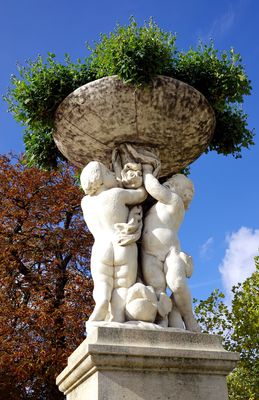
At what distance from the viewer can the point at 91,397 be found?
362 cm

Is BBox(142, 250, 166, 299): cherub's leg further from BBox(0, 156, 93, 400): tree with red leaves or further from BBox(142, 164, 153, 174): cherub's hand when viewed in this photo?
BBox(0, 156, 93, 400): tree with red leaves

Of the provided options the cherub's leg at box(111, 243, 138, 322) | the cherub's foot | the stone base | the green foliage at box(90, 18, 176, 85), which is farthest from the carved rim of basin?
the stone base

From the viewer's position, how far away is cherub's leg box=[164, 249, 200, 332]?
14.1ft

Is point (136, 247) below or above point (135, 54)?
below

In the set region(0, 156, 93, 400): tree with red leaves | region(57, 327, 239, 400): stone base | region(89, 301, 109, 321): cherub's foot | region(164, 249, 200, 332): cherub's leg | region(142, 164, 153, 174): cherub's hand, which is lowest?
region(57, 327, 239, 400): stone base

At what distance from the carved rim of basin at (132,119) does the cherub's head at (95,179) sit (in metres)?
0.47

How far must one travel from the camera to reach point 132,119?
4902 mm

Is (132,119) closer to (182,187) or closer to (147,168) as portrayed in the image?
(147,168)

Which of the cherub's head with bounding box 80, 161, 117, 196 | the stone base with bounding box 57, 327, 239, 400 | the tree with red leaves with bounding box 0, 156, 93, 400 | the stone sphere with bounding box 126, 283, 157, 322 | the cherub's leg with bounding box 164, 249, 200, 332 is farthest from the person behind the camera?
the tree with red leaves with bounding box 0, 156, 93, 400

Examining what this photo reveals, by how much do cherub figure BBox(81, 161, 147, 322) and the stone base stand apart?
15.3 inches

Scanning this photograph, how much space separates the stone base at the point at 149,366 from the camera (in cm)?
360

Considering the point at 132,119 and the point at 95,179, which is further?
the point at 132,119

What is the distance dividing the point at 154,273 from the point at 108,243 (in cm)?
49

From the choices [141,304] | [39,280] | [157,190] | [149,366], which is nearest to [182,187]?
[157,190]
